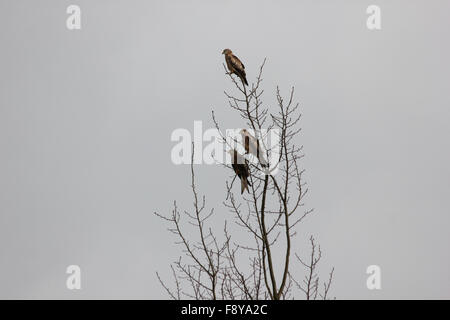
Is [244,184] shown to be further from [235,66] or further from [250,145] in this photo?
[235,66]

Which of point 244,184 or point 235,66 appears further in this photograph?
point 235,66

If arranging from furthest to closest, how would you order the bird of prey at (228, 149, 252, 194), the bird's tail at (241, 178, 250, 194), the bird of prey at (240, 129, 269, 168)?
1. the bird's tail at (241, 178, 250, 194)
2. the bird of prey at (228, 149, 252, 194)
3. the bird of prey at (240, 129, 269, 168)

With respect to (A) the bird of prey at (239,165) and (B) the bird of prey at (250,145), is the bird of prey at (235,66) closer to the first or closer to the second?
(B) the bird of prey at (250,145)

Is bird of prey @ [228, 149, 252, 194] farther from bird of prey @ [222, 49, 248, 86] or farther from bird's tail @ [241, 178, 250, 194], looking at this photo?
bird of prey @ [222, 49, 248, 86]

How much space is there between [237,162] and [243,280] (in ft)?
4.46

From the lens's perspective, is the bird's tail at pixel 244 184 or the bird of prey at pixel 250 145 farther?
the bird's tail at pixel 244 184

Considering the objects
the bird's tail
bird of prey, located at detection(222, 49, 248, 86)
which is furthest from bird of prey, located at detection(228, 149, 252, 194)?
bird of prey, located at detection(222, 49, 248, 86)

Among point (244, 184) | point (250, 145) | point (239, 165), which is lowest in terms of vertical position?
point (244, 184)

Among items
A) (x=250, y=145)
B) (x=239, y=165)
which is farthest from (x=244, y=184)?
(x=250, y=145)

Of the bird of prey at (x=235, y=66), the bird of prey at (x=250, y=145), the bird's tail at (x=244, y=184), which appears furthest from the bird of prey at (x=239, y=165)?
the bird of prey at (x=235, y=66)

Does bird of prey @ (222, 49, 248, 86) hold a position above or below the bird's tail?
above
